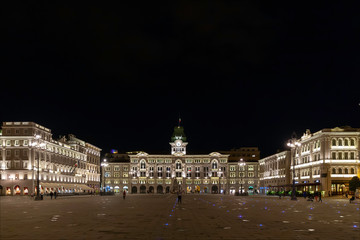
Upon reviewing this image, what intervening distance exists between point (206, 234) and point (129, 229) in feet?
14.1

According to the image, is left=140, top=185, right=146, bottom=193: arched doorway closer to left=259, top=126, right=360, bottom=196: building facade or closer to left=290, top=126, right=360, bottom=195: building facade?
left=259, top=126, right=360, bottom=196: building facade

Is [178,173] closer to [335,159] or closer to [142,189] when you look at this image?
[142,189]

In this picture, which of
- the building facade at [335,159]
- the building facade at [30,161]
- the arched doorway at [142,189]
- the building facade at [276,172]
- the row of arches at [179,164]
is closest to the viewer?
the building facade at [335,159]

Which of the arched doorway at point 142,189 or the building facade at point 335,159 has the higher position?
the building facade at point 335,159

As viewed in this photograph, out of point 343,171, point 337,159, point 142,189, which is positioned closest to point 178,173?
point 142,189

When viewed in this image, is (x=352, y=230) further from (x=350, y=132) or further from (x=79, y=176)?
(x=79, y=176)

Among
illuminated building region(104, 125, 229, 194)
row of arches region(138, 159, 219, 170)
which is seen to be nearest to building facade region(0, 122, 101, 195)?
illuminated building region(104, 125, 229, 194)

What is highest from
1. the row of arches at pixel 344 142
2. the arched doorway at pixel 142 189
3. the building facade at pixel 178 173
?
the row of arches at pixel 344 142

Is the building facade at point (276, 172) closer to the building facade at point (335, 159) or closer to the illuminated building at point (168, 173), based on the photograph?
the building facade at point (335, 159)

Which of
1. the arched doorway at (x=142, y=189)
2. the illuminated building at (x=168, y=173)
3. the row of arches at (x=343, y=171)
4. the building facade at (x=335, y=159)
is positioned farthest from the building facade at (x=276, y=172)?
the arched doorway at (x=142, y=189)

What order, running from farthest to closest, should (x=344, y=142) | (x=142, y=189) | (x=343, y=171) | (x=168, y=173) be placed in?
(x=168, y=173), (x=142, y=189), (x=344, y=142), (x=343, y=171)

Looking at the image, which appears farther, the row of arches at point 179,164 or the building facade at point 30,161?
the row of arches at point 179,164

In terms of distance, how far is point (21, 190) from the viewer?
373 ft

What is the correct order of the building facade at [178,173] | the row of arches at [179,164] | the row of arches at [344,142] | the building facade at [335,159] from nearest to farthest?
the building facade at [335,159] < the row of arches at [344,142] < the building facade at [178,173] < the row of arches at [179,164]
